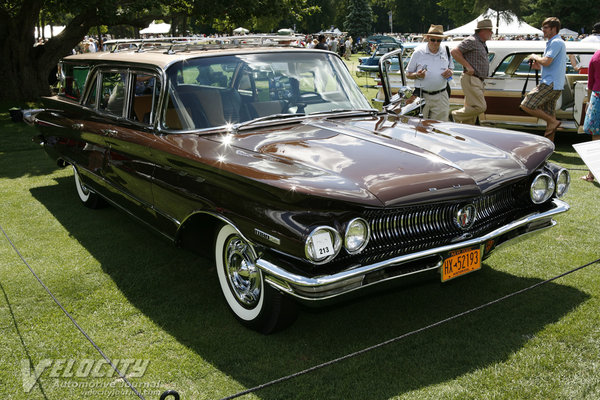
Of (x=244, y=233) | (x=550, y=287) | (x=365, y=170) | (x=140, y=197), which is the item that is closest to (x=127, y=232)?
(x=140, y=197)

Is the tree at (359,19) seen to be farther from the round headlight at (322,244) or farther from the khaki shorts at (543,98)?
the round headlight at (322,244)

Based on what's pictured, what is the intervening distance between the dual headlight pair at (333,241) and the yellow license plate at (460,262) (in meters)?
0.59

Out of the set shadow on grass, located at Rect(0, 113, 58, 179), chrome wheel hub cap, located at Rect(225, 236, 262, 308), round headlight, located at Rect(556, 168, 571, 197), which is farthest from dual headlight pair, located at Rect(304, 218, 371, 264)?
shadow on grass, located at Rect(0, 113, 58, 179)

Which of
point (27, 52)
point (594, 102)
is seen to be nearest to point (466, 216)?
point (594, 102)

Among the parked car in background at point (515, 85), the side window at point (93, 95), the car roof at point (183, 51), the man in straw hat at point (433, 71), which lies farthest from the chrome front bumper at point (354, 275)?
the parked car in background at point (515, 85)

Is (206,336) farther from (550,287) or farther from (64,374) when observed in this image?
(550,287)

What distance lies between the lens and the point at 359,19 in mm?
94062

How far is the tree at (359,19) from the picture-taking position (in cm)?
9406

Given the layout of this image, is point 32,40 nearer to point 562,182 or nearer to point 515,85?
point 515,85

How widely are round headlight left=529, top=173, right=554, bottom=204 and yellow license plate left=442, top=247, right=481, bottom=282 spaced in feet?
2.57

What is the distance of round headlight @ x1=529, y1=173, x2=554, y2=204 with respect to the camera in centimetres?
410

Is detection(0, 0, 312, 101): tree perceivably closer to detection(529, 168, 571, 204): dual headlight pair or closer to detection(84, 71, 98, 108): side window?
detection(84, 71, 98, 108): side window

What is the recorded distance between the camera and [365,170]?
11.3ft

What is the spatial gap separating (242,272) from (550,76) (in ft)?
21.0
